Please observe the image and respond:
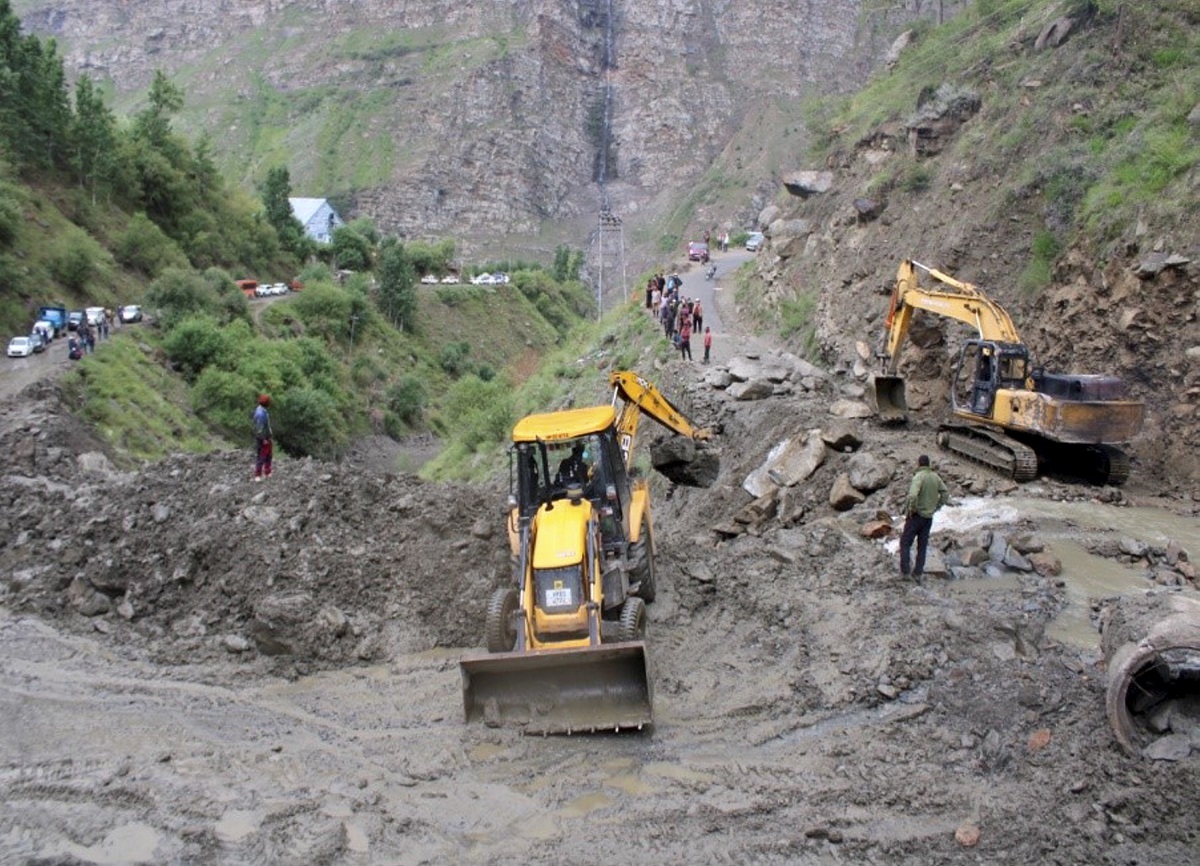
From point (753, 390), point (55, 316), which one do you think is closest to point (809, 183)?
point (753, 390)

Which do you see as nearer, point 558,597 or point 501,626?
point 558,597

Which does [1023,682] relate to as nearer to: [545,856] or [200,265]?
[545,856]

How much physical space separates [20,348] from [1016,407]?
2992 cm

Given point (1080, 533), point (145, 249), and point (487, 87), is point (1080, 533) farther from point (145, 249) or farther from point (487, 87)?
point (487, 87)

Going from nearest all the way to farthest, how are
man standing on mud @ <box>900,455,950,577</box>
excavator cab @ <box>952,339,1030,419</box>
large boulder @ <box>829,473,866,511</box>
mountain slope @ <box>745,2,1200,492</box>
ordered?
man standing on mud @ <box>900,455,950,577</box>, large boulder @ <box>829,473,866,511</box>, excavator cab @ <box>952,339,1030,419</box>, mountain slope @ <box>745,2,1200,492</box>

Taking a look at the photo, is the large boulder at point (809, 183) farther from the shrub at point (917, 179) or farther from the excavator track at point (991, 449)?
the excavator track at point (991, 449)

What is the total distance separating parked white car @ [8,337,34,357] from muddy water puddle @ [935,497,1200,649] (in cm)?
2952

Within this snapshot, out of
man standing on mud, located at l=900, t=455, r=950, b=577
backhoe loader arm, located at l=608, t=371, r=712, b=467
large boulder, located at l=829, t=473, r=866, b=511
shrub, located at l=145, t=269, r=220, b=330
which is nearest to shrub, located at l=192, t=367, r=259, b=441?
shrub, located at l=145, t=269, r=220, b=330

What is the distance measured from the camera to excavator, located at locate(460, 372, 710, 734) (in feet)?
25.0

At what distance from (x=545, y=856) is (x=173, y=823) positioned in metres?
2.59

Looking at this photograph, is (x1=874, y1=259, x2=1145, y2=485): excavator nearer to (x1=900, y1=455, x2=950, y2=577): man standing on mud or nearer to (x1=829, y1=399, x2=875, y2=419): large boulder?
(x1=829, y1=399, x2=875, y2=419): large boulder

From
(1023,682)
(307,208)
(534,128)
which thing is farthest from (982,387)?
(534,128)

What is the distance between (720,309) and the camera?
3284 cm

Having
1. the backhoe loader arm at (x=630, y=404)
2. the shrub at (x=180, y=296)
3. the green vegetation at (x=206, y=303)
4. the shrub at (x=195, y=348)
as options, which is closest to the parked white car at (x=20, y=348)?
the green vegetation at (x=206, y=303)
